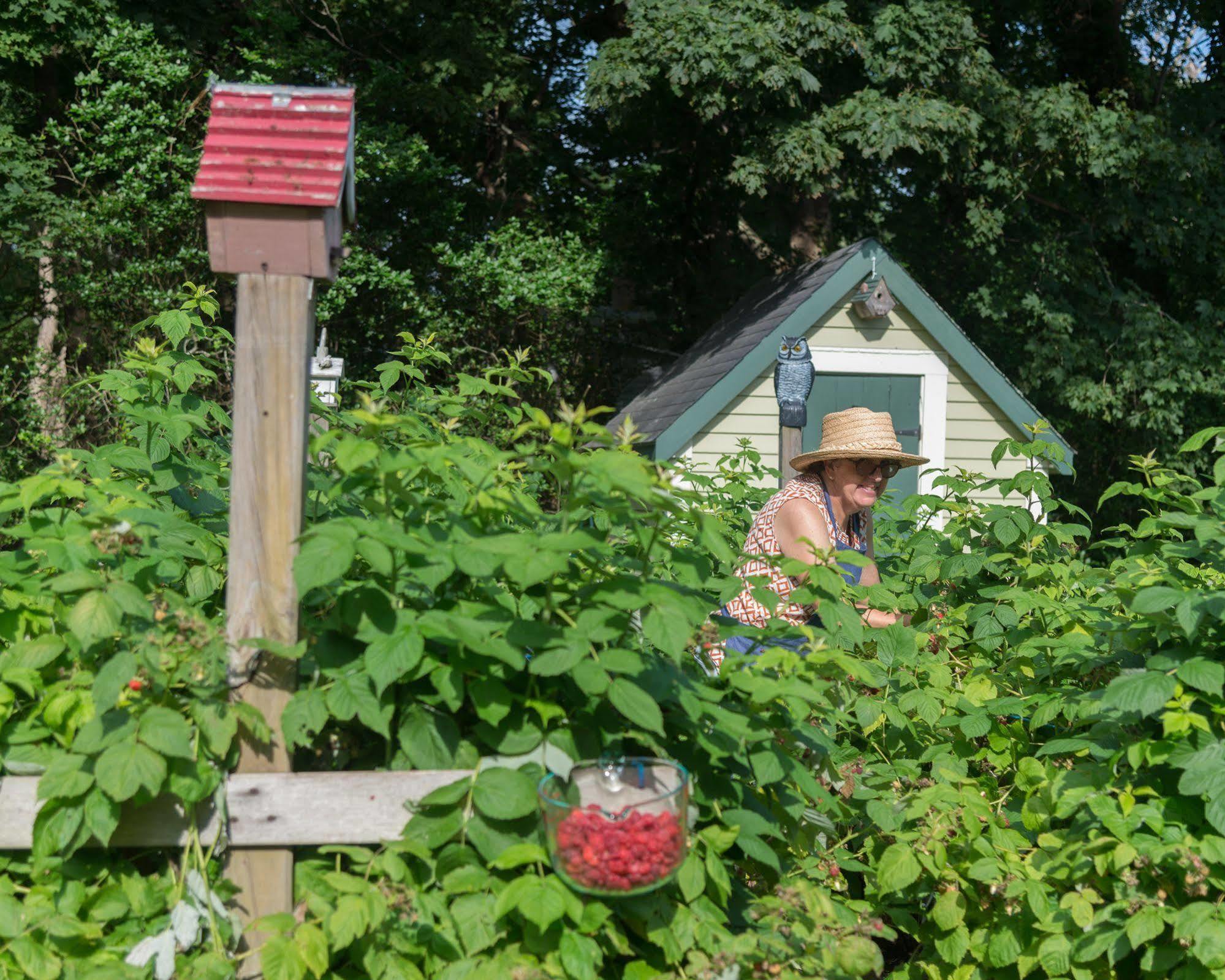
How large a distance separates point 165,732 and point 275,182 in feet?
3.91

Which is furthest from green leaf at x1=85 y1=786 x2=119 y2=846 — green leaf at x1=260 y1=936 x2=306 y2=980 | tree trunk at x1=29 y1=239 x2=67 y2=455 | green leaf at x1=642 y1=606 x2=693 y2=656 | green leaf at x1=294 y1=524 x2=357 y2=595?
tree trunk at x1=29 y1=239 x2=67 y2=455

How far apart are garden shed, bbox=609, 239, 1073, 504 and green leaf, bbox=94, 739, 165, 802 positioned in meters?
8.88

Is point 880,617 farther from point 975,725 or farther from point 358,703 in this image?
point 358,703

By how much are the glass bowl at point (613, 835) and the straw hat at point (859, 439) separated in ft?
7.55

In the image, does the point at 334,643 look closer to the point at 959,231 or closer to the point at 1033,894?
the point at 1033,894

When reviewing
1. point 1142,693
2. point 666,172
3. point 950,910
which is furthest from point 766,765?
point 666,172

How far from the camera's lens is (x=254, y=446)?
2.60m

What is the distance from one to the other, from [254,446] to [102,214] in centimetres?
1113

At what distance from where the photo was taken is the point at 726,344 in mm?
12547

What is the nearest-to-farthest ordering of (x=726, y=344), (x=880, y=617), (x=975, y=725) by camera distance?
(x=975, y=725) < (x=880, y=617) < (x=726, y=344)

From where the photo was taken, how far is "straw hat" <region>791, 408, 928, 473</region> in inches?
177

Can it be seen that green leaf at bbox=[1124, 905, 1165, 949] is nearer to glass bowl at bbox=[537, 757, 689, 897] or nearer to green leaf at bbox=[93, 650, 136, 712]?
glass bowl at bbox=[537, 757, 689, 897]

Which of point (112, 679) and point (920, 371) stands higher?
point (920, 371)

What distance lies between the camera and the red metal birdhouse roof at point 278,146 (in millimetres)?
2660
